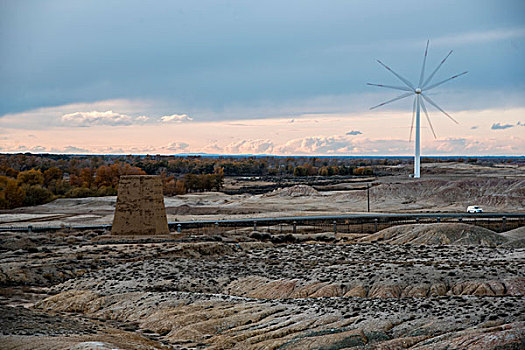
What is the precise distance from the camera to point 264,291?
2862cm

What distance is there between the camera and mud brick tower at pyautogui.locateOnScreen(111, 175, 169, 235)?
4428 centimetres

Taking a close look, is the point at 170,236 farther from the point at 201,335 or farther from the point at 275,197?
the point at 275,197

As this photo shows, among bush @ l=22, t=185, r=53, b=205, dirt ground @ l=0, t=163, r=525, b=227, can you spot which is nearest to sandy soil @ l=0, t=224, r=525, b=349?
dirt ground @ l=0, t=163, r=525, b=227

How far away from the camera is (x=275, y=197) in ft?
348

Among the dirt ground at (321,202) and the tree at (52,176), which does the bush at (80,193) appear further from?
the tree at (52,176)

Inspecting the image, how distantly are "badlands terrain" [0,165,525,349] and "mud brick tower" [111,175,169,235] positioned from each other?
102 centimetres

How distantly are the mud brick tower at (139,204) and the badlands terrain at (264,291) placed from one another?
102 centimetres

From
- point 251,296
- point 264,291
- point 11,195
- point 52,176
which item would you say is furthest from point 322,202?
point 251,296

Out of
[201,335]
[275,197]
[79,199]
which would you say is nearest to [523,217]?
[275,197]

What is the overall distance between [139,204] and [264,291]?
18.4 m

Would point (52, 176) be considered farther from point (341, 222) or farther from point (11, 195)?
point (341, 222)

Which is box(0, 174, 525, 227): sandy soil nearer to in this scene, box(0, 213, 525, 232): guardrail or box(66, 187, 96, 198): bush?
box(66, 187, 96, 198): bush

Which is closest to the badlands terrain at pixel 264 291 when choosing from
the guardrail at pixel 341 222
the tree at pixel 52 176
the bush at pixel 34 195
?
the guardrail at pixel 341 222

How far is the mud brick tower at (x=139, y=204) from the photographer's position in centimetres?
4428
